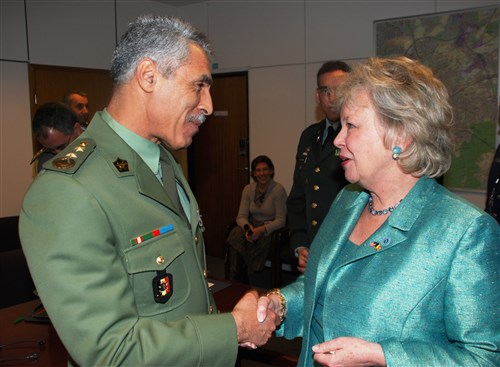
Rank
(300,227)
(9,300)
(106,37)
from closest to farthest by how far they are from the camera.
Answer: (9,300), (300,227), (106,37)

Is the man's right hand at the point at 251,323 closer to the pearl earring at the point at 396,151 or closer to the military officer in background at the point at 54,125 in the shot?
the pearl earring at the point at 396,151

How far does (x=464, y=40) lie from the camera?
4301mm

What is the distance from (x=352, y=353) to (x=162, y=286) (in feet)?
1.84

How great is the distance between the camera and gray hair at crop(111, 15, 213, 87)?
4.41 ft

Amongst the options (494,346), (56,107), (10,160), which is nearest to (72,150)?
(494,346)

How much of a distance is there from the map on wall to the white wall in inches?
6.0

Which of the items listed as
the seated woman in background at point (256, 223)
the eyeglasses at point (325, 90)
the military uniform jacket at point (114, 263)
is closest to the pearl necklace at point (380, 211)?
the military uniform jacket at point (114, 263)

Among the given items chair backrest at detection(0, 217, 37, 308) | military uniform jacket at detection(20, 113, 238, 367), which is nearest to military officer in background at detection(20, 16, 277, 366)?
military uniform jacket at detection(20, 113, 238, 367)

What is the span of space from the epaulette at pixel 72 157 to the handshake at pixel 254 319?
25.0 inches

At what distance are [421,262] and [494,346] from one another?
271 millimetres

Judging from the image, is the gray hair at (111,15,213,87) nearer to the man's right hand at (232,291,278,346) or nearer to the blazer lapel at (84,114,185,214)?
the blazer lapel at (84,114,185,214)

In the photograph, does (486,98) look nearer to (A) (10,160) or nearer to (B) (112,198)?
(B) (112,198)

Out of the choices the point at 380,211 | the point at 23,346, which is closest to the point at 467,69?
the point at 380,211

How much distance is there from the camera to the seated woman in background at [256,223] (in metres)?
4.84
